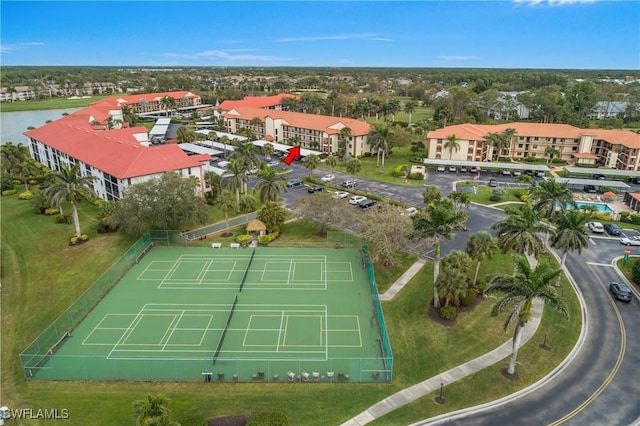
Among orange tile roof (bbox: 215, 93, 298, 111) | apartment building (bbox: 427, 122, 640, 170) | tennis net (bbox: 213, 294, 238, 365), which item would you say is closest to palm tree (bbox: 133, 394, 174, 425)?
tennis net (bbox: 213, 294, 238, 365)

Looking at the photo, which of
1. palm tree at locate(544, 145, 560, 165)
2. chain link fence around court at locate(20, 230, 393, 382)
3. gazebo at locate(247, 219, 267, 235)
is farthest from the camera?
palm tree at locate(544, 145, 560, 165)

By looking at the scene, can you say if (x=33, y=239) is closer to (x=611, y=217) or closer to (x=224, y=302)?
(x=224, y=302)

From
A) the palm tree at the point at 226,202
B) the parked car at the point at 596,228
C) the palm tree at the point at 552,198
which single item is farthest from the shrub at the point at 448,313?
the parked car at the point at 596,228

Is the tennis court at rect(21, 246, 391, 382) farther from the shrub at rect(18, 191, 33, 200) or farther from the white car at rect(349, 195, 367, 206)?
the shrub at rect(18, 191, 33, 200)

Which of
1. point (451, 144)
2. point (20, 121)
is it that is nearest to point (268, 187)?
point (451, 144)

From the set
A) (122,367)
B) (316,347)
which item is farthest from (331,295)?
(122,367)

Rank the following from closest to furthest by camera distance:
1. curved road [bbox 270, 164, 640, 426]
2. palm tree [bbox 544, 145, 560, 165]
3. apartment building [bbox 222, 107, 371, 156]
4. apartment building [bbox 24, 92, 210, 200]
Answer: curved road [bbox 270, 164, 640, 426]
apartment building [bbox 24, 92, 210, 200]
palm tree [bbox 544, 145, 560, 165]
apartment building [bbox 222, 107, 371, 156]

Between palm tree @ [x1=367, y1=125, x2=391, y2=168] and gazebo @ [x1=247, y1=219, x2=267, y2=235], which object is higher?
palm tree @ [x1=367, y1=125, x2=391, y2=168]
